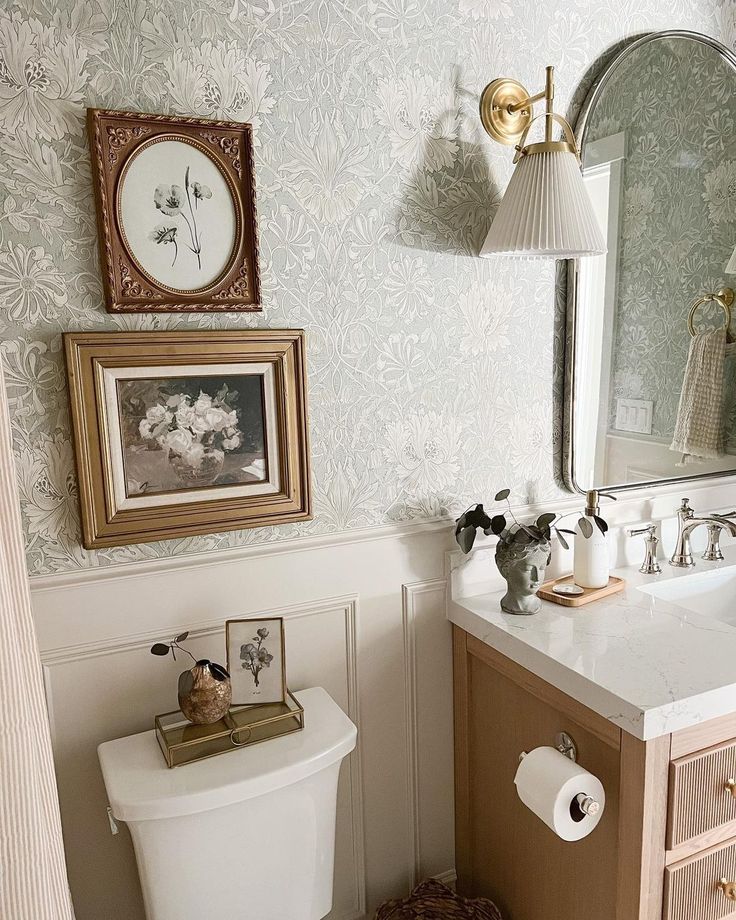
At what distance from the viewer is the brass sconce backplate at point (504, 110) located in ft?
4.57

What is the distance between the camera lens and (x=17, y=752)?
0.77 metres

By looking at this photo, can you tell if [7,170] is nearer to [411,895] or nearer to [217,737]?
[217,737]

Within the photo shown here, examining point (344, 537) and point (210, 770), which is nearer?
point (210, 770)

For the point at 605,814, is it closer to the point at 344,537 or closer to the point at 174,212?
the point at 344,537

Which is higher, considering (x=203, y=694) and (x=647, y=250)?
(x=647, y=250)

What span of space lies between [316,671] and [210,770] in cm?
33

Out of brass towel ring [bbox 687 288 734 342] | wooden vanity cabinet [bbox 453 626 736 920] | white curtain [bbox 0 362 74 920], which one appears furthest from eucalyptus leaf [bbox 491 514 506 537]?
white curtain [bbox 0 362 74 920]

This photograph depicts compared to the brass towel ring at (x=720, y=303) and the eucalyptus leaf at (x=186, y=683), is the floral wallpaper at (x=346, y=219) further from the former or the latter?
the brass towel ring at (x=720, y=303)

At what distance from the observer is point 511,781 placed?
1401 millimetres

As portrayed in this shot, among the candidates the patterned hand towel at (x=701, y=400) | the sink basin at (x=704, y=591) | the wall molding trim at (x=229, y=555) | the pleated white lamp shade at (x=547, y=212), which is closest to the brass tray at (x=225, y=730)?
the wall molding trim at (x=229, y=555)

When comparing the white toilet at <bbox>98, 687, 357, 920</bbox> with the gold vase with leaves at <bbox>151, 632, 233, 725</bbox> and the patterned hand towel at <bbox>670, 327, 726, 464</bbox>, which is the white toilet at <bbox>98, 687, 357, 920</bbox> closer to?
the gold vase with leaves at <bbox>151, 632, 233, 725</bbox>

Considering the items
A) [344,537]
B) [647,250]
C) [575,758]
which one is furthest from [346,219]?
[575,758]

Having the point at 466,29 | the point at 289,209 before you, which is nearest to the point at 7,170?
the point at 289,209

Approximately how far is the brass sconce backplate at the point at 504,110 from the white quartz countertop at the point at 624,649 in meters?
0.85
